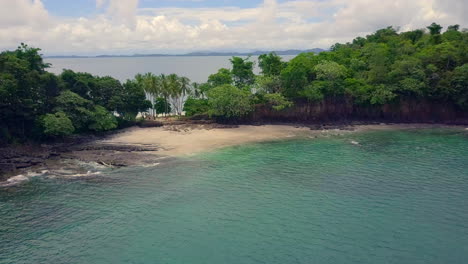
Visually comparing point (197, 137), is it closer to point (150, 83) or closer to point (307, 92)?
point (150, 83)

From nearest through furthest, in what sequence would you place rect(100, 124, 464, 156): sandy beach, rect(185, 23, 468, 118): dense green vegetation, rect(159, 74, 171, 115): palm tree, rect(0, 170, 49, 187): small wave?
rect(0, 170, 49, 187): small wave
rect(100, 124, 464, 156): sandy beach
rect(185, 23, 468, 118): dense green vegetation
rect(159, 74, 171, 115): palm tree

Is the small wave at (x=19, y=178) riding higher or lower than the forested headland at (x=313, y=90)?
lower

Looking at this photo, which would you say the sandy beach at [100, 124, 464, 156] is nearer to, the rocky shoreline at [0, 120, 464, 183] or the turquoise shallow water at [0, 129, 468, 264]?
the rocky shoreline at [0, 120, 464, 183]

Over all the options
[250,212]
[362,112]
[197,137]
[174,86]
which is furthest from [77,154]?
[362,112]

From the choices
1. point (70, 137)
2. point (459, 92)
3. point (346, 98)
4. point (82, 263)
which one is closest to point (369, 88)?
point (346, 98)

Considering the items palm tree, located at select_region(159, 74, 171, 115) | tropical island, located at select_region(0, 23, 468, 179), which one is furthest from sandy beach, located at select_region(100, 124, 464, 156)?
palm tree, located at select_region(159, 74, 171, 115)

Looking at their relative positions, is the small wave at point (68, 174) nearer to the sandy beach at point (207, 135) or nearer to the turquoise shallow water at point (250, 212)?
the turquoise shallow water at point (250, 212)

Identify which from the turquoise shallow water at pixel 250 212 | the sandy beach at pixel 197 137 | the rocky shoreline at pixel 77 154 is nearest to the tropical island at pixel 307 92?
the sandy beach at pixel 197 137
